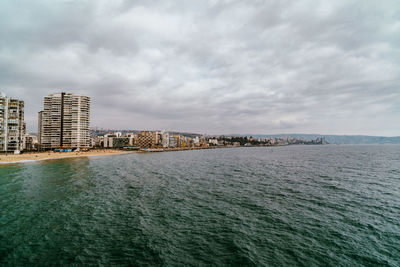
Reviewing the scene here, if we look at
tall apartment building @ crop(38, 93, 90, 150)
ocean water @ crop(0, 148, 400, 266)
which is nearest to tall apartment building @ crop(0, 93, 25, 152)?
tall apartment building @ crop(38, 93, 90, 150)

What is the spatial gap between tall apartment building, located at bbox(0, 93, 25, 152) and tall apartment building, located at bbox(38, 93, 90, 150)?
1631 inches

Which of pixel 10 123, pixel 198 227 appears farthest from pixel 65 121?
pixel 198 227

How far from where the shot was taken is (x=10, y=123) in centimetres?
9962

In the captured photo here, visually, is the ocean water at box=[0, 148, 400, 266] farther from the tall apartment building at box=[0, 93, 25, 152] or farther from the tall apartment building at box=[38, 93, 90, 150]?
the tall apartment building at box=[38, 93, 90, 150]

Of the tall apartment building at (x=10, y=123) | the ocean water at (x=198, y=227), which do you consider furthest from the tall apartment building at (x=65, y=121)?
the ocean water at (x=198, y=227)

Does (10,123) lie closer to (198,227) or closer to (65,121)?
(65,121)

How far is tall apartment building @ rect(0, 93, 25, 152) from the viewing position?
96625 millimetres

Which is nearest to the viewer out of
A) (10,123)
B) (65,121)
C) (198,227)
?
(198,227)

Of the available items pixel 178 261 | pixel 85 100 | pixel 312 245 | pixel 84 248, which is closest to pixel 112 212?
pixel 84 248

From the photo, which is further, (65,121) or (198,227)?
(65,121)

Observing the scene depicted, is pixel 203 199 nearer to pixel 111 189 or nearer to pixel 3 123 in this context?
pixel 111 189

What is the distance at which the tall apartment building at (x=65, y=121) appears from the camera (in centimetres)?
14688

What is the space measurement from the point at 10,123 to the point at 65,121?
48194mm

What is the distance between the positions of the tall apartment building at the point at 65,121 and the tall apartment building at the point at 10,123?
41.4 meters
